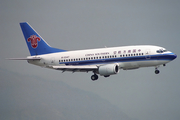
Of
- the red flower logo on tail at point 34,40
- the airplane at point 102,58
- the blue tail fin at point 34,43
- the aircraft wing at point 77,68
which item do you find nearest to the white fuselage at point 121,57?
the airplane at point 102,58

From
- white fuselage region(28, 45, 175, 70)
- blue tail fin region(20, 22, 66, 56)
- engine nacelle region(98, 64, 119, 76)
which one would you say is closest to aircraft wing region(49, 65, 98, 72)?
white fuselage region(28, 45, 175, 70)

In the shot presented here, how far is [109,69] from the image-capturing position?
190ft

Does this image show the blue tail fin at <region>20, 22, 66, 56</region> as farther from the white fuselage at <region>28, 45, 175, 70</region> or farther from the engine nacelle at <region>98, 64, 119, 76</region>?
the engine nacelle at <region>98, 64, 119, 76</region>

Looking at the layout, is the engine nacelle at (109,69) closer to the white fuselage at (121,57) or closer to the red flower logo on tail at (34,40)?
the white fuselage at (121,57)

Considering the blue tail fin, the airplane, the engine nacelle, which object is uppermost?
the blue tail fin

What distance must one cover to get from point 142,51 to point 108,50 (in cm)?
573

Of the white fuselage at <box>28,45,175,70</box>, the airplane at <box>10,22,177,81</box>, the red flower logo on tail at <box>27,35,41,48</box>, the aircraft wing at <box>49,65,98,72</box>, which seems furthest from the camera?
the red flower logo on tail at <box>27,35,41,48</box>

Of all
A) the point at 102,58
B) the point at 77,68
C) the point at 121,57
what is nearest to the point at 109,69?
the point at 121,57

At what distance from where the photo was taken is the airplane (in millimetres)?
57438

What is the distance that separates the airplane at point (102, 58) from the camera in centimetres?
5744

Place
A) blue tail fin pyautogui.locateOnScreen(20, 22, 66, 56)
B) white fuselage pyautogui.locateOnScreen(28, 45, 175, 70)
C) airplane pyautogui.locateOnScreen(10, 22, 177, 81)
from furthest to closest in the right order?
blue tail fin pyautogui.locateOnScreen(20, 22, 66, 56), airplane pyautogui.locateOnScreen(10, 22, 177, 81), white fuselage pyautogui.locateOnScreen(28, 45, 175, 70)

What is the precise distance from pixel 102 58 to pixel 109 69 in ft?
10.0

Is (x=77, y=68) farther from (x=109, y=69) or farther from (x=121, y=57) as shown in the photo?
(x=121, y=57)

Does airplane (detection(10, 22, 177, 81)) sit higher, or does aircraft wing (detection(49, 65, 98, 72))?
airplane (detection(10, 22, 177, 81))
